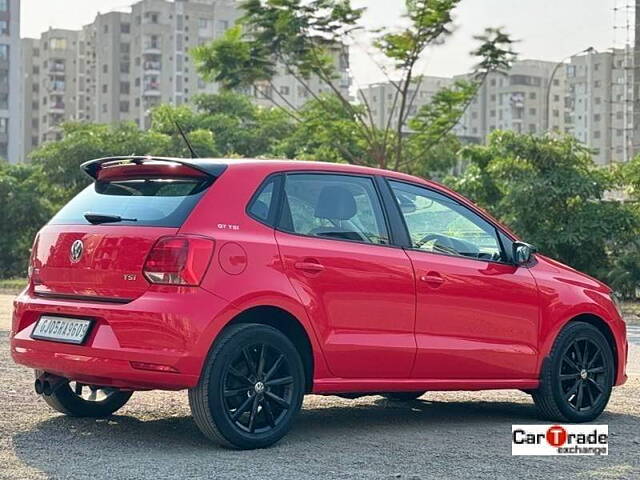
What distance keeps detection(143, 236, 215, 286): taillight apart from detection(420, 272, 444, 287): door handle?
61.3 inches

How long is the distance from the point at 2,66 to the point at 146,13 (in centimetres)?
3779

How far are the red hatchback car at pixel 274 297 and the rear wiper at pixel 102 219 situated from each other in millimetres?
14

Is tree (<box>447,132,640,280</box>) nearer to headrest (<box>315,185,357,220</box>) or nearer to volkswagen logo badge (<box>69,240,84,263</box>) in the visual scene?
headrest (<box>315,185,357,220</box>)

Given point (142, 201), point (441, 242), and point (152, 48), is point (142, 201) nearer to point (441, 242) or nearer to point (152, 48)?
point (441, 242)

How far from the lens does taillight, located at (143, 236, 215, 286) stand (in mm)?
6656

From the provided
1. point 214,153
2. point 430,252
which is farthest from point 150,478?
point 214,153

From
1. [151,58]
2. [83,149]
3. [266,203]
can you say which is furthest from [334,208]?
[151,58]

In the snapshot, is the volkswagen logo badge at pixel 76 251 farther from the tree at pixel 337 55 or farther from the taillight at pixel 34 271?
the tree at pixel 337 55

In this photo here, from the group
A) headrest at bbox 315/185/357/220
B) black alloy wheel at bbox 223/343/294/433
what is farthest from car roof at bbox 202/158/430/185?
black alloy wheel at bbox 223/343/294/433

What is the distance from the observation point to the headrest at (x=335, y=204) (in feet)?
24.6

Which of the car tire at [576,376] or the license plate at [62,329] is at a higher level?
the license plate at [62,329]

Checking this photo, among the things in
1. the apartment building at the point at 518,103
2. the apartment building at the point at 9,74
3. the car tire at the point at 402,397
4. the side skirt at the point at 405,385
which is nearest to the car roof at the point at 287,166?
the side skirt at the point at 405,385

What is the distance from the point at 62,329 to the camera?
7008 mm

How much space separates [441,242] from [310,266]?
3.96 feet
